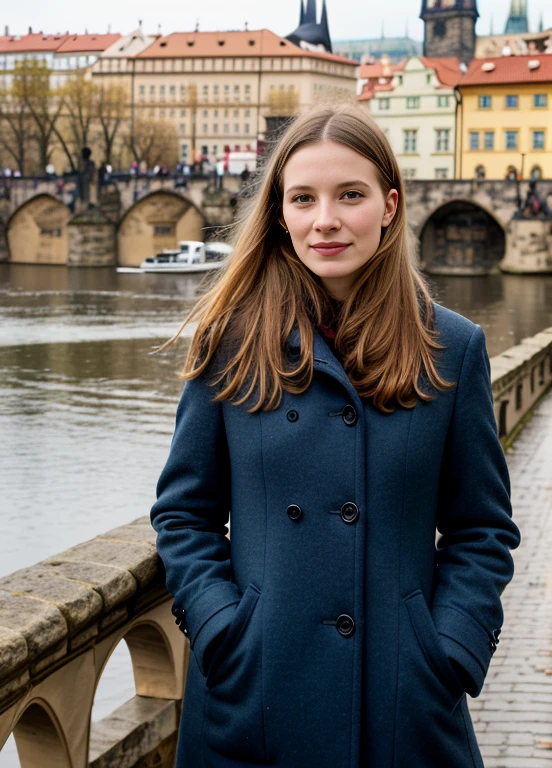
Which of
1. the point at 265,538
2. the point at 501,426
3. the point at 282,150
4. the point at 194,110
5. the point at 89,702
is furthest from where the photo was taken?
the point at 194,110

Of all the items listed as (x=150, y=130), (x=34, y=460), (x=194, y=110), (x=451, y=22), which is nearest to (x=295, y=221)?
(x=34, y=460)

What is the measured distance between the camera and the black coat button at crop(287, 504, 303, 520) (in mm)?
1739

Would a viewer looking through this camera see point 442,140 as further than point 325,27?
No

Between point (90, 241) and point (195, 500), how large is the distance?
172 ft

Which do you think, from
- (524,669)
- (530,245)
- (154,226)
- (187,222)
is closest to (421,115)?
(187,222)

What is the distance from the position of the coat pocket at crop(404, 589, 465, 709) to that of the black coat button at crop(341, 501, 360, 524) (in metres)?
0.14

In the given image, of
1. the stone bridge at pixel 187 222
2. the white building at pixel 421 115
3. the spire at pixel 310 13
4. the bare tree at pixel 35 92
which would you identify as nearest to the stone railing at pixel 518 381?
the stone bridge at pixel 187 222

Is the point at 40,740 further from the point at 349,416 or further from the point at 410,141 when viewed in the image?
the point at 410,141

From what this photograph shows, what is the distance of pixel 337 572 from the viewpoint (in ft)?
5.64

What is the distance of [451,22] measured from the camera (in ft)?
269

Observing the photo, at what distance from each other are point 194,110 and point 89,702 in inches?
3107

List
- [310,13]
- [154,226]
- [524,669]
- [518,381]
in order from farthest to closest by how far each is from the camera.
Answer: [310,13], [154,226], [518,381], [524,669]

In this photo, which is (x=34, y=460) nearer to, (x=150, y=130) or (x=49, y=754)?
(x=49, y=754)

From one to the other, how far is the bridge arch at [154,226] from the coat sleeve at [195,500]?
173 feet
